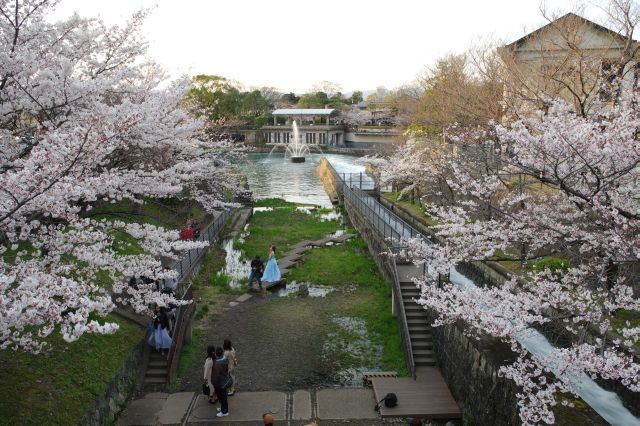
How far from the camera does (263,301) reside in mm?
15648

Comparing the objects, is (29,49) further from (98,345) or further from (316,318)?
(316,318)

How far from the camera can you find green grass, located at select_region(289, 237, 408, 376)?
12.4m

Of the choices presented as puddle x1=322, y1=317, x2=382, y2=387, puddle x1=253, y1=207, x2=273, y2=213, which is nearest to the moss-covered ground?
puddle x1=322, y1=317, x2=382, y2=387

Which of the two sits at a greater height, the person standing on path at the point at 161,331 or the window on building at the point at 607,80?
the window on building at the point at 607,80

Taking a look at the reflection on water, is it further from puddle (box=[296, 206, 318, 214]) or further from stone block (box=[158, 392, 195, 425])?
stone block (box=[158, 392, 195, 425])

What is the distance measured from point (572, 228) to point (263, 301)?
1076 centimetres

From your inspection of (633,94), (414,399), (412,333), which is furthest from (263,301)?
(633,94)

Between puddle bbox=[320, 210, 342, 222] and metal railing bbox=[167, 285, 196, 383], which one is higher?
metal railing bbox=[167, 285, 196, 383]

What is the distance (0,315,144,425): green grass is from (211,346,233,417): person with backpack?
2108mm

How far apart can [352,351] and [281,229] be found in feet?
48.8

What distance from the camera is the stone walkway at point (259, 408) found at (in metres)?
9.20

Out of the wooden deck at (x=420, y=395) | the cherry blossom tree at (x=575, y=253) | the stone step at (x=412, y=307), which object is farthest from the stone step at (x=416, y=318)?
the cherry blossom tree at (x=575, y=253)

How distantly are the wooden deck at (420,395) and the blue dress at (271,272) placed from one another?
6.96m

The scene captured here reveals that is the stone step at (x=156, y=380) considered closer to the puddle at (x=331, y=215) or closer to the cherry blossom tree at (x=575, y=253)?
the cherry blossom tree at (x=575, y=253)
